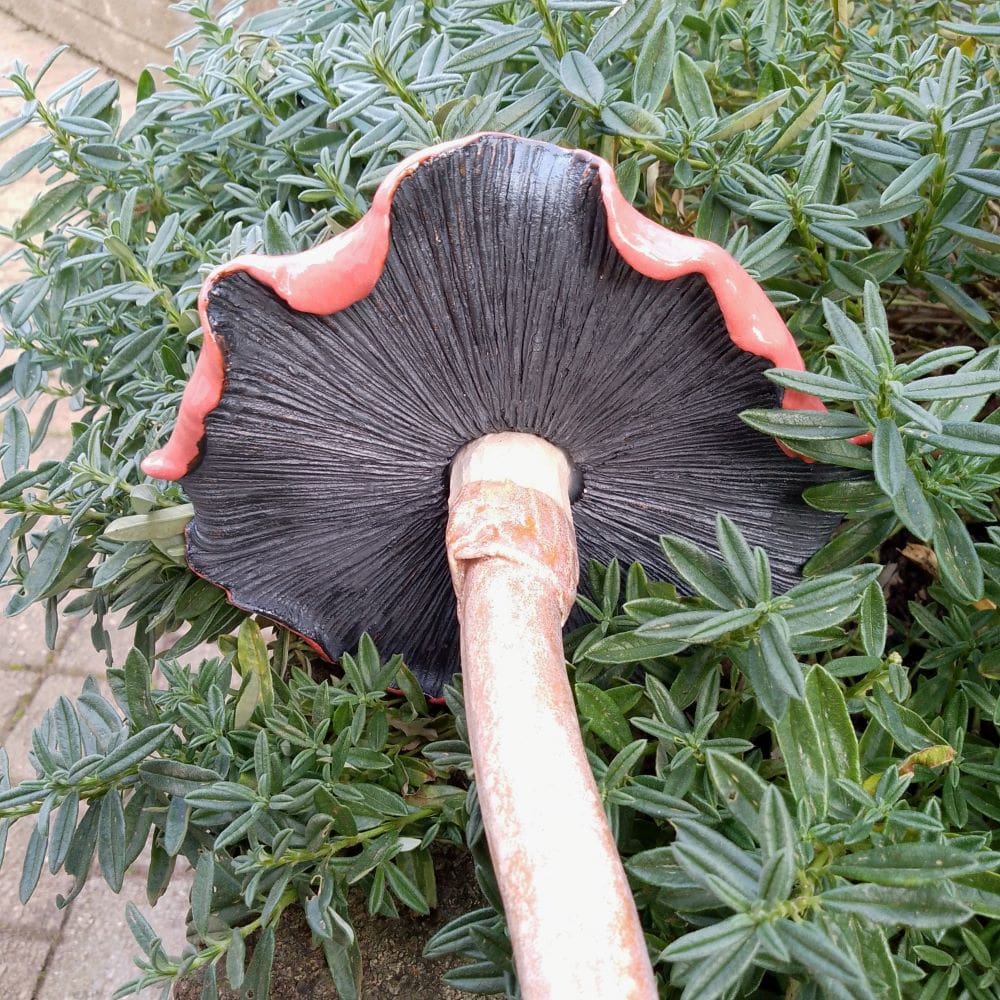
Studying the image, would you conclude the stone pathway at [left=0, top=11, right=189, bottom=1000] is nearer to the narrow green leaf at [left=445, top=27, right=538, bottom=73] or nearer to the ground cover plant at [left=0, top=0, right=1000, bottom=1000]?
the ground cover plant at [left=0, top=0, right=1000, bottom=1000]

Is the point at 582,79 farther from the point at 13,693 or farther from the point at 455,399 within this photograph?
the point at 13,693

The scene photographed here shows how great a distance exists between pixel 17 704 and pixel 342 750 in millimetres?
1654

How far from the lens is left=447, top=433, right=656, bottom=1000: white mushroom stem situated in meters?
0.55

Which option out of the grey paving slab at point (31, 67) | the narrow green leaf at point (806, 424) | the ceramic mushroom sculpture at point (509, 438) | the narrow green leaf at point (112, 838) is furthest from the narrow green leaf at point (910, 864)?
the grey paving slab at point (31, 67)

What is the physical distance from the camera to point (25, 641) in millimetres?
2248

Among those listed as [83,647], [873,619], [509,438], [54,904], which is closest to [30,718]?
[83,647]

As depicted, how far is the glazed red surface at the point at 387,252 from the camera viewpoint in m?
0.64

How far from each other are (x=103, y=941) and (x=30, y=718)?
542 millimetres

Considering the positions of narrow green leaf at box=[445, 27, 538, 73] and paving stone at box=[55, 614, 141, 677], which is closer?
narrow green leaf at box=[445, 27, 538, 73]

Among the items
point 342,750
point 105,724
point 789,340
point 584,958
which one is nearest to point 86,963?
point 105,724

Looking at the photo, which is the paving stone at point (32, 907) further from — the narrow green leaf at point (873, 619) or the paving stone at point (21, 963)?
the narrow green leaf at point (873, 619)

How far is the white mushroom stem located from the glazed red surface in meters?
0.23

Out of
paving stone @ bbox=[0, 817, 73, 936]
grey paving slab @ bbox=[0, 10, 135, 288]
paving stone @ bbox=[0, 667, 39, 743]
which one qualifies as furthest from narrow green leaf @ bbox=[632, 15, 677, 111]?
grey paving slab @ bbox=[0, 10, 135, 288]

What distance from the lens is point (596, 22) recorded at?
986mm
